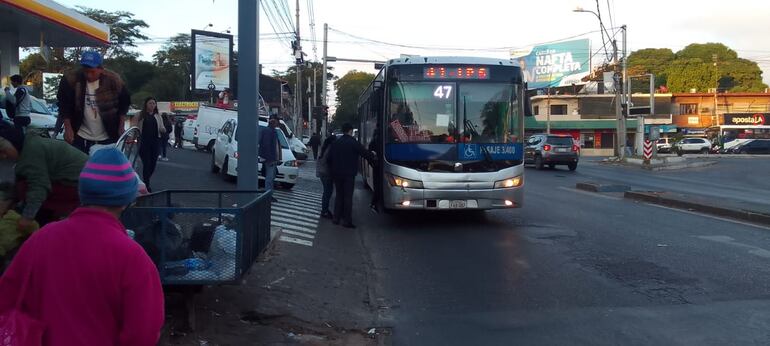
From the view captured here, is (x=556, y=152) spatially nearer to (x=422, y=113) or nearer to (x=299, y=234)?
(x=422, y=113)

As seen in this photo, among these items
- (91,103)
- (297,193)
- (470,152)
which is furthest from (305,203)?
(91,103)

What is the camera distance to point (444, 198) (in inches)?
475

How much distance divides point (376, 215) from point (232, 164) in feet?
15.9

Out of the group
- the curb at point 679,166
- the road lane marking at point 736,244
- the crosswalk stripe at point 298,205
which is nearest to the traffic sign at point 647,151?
the curb at point 679,166

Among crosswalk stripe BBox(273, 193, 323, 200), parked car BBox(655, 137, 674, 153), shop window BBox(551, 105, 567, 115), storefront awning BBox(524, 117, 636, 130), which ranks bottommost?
crosswalk stripe BBox(273, 193, 323, 200)

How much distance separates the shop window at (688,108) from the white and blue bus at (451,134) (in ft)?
235

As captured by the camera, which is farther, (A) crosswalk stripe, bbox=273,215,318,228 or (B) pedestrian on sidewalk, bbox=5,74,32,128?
(A) crosswalk stripe, bbox=273,215,318,228

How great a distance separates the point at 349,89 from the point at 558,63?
29088 mm

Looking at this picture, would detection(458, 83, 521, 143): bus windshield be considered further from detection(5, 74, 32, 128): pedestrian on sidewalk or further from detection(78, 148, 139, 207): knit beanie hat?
detection(78, 148, 139, 207): knit beanie hat

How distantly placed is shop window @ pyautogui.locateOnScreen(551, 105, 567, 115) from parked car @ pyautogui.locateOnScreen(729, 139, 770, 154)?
1604 cm

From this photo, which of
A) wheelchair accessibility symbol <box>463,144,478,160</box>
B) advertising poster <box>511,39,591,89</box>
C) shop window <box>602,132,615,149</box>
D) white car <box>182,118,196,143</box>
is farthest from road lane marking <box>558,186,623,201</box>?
shop window <box>602,132,615,149</box>

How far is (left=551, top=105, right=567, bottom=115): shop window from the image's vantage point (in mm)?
71562

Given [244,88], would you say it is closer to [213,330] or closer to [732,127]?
[213,330]

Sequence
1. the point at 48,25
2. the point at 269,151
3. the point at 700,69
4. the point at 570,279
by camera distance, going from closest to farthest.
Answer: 1. the point at 570,279
2. the point at 269,151
3. the point at 48,25
4. the point at 700,69
